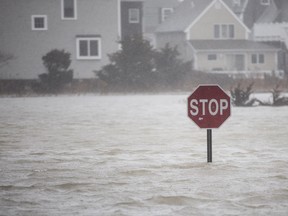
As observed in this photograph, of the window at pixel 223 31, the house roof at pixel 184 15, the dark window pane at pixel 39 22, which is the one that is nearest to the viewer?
the dark window pane at pixel 39 22

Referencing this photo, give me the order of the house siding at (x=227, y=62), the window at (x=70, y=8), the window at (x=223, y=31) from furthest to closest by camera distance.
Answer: the window at (x=223, y=31) → the house siding at (x=227, y=62) → the window at (x=70, y=8)

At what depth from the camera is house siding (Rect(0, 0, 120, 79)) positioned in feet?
131

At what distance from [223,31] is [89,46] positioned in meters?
20.3

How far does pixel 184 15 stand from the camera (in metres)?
60.3

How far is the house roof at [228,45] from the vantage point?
5455 centimetres

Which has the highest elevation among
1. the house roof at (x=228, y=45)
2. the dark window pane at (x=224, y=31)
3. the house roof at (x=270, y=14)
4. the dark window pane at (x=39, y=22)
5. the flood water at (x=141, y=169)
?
the house roof at (x=270, y=14)

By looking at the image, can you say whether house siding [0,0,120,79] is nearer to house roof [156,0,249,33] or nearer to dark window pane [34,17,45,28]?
dark window pane [34,17,45,28]

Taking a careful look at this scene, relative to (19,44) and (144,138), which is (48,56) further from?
(144,138)

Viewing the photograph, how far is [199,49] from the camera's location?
→ 53719 mm

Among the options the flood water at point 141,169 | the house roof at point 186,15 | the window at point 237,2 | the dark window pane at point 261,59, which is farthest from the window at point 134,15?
the flood water at point 141,169

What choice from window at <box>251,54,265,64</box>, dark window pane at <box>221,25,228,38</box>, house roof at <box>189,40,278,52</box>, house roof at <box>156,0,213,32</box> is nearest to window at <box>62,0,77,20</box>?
house roof at <box>189,40,278,52</box>

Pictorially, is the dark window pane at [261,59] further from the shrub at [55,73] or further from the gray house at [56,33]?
the shrub at [55,73]

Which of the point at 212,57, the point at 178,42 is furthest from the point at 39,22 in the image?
the point at 178,42

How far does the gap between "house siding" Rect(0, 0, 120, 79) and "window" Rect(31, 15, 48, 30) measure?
0.73 feet
